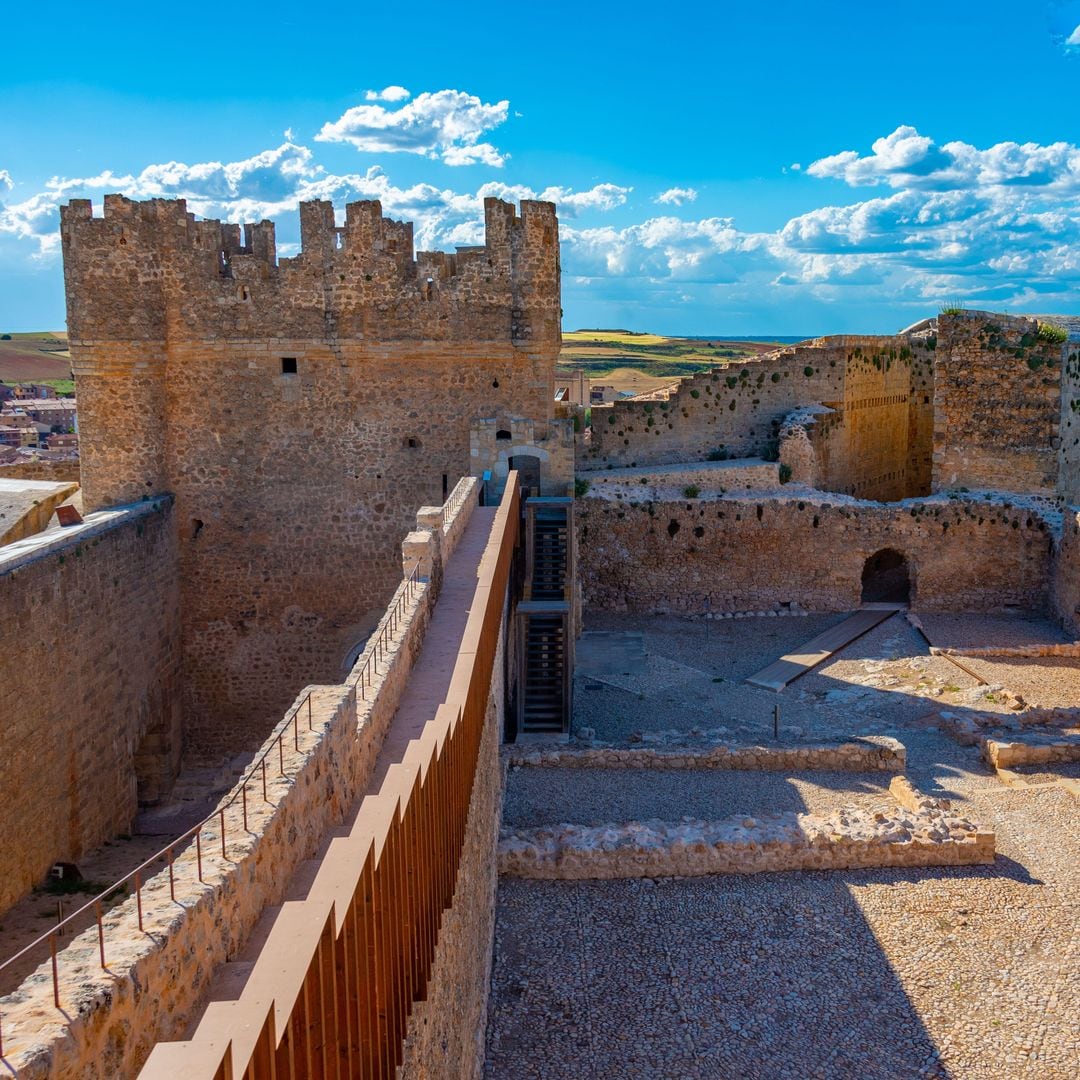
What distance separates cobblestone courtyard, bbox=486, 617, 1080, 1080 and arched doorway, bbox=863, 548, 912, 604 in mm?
7447

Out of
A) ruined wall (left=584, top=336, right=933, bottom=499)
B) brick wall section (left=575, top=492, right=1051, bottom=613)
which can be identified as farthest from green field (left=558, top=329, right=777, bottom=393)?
brick wall section (left=575, top=492, right=1051, bottom=613)

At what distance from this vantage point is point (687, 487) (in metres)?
19.8

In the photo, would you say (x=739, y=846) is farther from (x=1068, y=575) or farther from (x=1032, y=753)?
(x=1068, y=575)

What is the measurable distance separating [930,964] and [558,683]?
6440 millimetres

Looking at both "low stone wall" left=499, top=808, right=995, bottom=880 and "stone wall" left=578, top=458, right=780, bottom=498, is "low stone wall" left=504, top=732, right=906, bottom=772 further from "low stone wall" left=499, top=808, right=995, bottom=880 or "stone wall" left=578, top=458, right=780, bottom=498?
"stone wall" left=578, top=458, right=780, bottom=498

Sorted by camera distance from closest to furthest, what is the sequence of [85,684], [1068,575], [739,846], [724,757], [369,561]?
[739,846], [85,684], [724,757], [369,561], [1068,575]

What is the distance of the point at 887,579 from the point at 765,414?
163 inches

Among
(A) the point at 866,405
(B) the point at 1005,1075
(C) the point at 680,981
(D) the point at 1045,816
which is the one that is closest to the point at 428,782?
(C) the point at 680,981

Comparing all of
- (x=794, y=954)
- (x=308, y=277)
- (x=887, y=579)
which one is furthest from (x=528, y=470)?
(x=887, y=579)

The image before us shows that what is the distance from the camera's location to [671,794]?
11.7 metres

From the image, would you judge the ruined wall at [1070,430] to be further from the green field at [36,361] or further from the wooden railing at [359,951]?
the green field at [36,361]

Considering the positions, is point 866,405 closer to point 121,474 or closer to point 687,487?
point 687,487

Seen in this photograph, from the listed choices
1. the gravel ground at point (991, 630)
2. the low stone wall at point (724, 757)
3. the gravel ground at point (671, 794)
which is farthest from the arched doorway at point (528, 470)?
the gravel ground at point (991, 630)

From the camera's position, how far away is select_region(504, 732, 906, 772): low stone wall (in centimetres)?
1222
